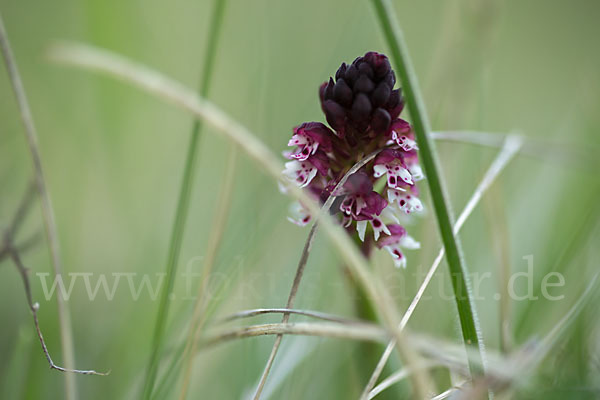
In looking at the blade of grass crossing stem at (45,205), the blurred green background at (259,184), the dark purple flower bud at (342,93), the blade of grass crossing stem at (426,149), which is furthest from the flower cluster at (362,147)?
the blade of grass crossing stem at (45,205)

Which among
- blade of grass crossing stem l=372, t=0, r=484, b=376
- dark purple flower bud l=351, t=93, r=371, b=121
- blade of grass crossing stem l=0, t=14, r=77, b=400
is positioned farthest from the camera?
blade of grass crossing stem l=0, t=14, r=77, b=400

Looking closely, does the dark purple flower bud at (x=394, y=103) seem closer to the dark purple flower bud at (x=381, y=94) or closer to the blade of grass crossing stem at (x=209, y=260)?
the dark purple flower bud at (x=381, y=94)

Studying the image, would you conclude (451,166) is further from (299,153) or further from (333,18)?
(333,18)

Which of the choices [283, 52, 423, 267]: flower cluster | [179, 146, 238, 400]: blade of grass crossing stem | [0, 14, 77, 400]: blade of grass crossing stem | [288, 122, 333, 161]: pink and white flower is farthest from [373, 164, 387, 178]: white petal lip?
[0, 14, 77, 400]: blade of grass crossing stem

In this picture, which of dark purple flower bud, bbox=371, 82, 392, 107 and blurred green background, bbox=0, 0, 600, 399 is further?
blurred green background, bbox=0, 0, 600, 399

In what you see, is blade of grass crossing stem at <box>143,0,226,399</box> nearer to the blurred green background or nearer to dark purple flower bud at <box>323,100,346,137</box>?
the blurred green background

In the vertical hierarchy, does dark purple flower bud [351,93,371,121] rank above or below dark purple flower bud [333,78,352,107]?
below
